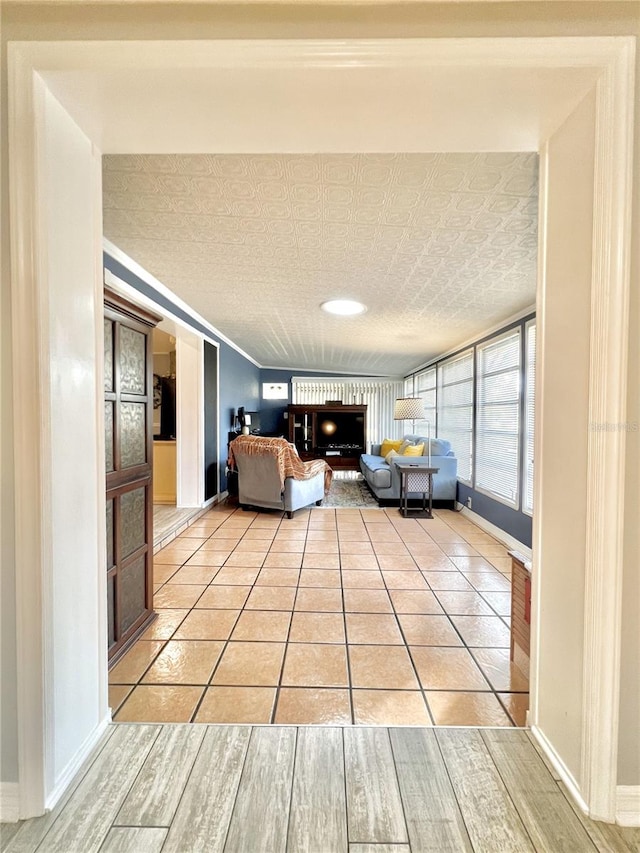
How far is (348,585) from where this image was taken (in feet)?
8.87

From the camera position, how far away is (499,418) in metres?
4.14

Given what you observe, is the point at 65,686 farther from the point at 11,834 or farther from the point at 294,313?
the point at 294,313

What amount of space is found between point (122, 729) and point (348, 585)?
5.37 feet

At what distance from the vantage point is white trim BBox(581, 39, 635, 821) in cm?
102

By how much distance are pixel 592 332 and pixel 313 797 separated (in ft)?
5.26

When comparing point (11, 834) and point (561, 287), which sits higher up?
point (561, 287)

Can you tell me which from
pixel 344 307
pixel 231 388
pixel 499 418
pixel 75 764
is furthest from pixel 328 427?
pixel 75 764

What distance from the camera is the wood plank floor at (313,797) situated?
1.00 m

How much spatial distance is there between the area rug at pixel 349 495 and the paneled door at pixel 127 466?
3.37 meters

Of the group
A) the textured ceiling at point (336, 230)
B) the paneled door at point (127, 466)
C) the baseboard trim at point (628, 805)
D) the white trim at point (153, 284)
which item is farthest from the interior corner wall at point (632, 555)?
the white trim at point (153, 284)

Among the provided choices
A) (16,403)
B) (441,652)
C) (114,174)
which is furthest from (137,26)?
(441,652)

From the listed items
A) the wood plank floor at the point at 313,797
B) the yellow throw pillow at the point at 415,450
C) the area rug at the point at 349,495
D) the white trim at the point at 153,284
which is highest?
the white trim at the point at 153,284

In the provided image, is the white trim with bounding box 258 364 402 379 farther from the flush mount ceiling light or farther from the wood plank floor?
the wood plank floor

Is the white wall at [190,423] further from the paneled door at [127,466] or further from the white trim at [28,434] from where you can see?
the white trim at [28,434]
